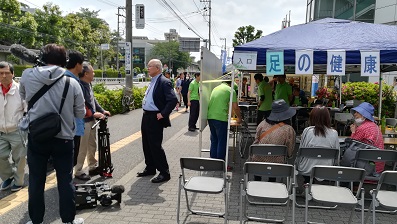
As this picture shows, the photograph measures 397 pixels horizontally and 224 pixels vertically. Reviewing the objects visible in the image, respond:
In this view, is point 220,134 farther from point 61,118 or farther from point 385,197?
point 61,118

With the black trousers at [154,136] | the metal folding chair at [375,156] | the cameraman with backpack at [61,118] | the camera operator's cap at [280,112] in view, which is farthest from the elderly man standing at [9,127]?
the metal folding chair at [375,156]

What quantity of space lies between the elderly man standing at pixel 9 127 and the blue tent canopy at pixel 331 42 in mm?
3179

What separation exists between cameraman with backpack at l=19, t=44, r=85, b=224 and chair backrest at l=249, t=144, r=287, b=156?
2.19 metres

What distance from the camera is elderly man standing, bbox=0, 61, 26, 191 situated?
406cm

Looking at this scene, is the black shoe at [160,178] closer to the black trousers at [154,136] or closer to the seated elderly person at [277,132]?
the black trousers at [154,136]

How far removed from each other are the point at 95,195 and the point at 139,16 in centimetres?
1122

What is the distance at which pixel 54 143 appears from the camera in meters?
2.94

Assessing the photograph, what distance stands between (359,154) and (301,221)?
45.4 inches

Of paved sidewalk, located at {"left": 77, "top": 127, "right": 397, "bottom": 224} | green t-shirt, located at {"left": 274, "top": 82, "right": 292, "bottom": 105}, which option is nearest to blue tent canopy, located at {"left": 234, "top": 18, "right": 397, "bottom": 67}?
paved sidewalk, located at {"left": 77, "top": 127, "right": 397, "bottom": 224}

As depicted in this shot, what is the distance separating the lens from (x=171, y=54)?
305 feet

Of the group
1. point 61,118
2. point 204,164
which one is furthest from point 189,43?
point 61,118

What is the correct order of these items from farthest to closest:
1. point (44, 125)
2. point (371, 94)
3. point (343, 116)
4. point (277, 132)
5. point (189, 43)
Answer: point (189, 43) < point (371, 94) < point (343, 116) < point (277, 132) < point (44, 125)

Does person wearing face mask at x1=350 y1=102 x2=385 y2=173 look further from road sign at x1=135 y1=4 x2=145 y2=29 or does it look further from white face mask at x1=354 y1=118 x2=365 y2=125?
road sign at x1=135 y1=4 x2=145 y2=29

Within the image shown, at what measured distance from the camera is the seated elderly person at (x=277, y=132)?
4160 millimetres
